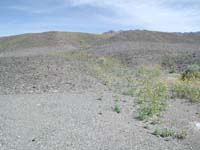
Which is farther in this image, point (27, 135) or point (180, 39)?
point (180, 39)

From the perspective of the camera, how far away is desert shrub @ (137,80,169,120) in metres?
8.88

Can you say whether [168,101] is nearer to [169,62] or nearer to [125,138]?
[125,138]

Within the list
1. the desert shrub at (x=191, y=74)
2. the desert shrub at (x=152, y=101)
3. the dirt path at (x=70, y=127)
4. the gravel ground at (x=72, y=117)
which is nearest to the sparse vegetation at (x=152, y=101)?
the desert shrub at (x=152, y=101)

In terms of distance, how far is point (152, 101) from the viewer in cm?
1000

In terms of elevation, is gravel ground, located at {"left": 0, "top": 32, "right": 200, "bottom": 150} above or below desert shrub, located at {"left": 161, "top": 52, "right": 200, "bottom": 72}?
below

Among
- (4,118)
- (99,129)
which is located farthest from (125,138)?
(4,118)

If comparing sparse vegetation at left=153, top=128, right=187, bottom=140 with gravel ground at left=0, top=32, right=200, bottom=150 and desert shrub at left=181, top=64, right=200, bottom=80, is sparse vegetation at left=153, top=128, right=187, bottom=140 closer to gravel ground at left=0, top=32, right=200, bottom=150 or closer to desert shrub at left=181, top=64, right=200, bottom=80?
gravel ground at left=0, top=32, right=200, bottom=150

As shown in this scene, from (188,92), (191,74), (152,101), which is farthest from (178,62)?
(152,101)

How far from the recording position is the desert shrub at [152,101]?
8.88 m

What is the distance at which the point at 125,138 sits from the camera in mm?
6707

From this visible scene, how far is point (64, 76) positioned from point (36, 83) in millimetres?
1711

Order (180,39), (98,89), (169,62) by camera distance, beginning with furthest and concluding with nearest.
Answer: (180,39) → (169,62) → (98,89)

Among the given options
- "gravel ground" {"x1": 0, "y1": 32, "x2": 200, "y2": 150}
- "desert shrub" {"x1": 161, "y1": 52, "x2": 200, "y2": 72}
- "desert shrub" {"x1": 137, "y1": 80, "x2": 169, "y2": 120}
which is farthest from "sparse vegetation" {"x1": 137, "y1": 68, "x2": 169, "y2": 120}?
"desert shrub" {"x1": 161, "y1": 52, "x2": 200, "y2": 72}

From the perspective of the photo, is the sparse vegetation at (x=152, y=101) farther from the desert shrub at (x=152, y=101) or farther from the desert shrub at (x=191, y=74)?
the desert shrub at (x=191, y=74)
